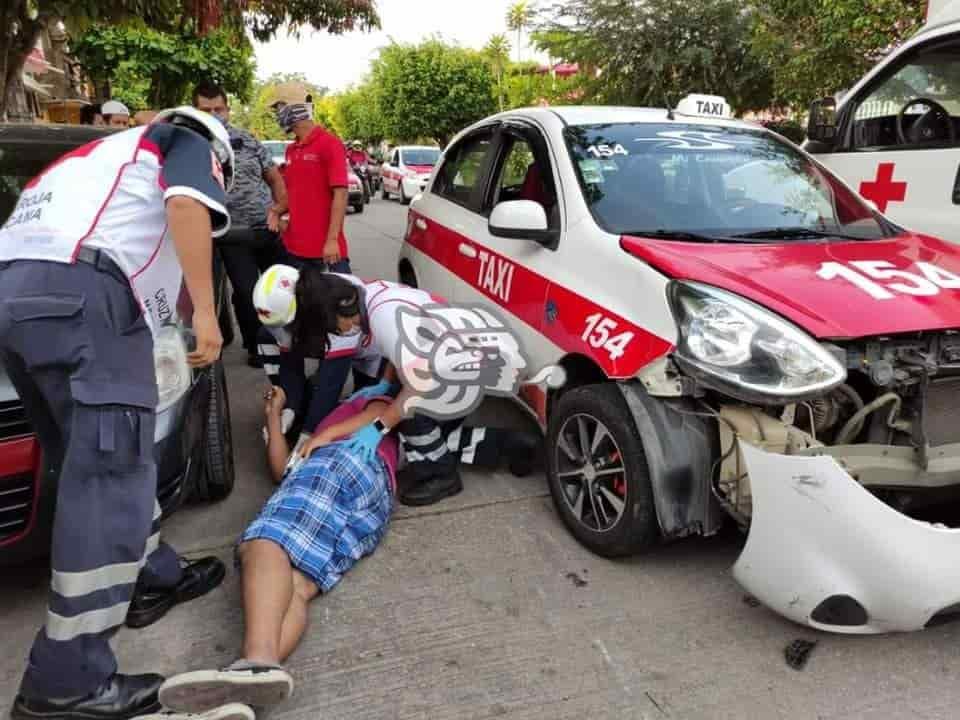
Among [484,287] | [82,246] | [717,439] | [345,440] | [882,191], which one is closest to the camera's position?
[82,246]

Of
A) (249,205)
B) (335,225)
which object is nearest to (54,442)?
(335,225)

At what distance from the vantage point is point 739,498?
223 centimetres

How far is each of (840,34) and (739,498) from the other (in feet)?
24.9

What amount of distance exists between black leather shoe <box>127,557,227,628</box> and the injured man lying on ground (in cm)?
29

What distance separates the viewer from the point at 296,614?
2250 mm

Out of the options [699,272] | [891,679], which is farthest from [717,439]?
[891,679]

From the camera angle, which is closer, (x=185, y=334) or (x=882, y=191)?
(x=185, y=334)

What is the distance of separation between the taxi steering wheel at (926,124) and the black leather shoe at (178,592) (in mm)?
4108

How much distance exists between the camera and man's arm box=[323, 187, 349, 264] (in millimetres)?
4496

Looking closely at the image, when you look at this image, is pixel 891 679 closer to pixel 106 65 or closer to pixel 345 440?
pixel 345 440

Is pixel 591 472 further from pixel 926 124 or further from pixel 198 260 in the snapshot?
pixel 926 124

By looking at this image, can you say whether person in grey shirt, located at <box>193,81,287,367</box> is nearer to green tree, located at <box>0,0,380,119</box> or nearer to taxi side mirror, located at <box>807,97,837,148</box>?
green tree, located at <box>0,0,380,119</box>

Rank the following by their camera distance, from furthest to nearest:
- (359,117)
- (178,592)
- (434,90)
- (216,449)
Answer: (359,117) < (434,90) < (216,449) < (178,592)

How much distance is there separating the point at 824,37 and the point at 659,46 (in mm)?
6598
